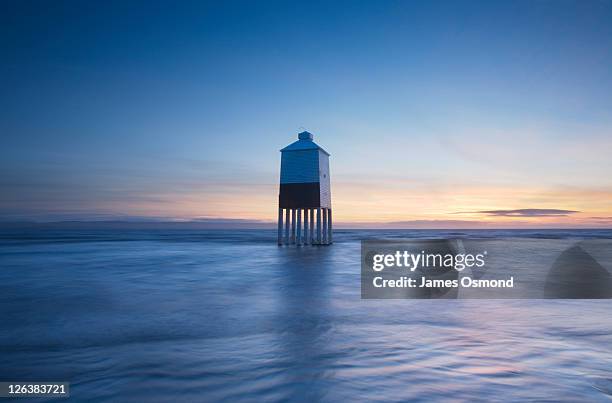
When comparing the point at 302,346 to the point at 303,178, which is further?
the point at 303,178

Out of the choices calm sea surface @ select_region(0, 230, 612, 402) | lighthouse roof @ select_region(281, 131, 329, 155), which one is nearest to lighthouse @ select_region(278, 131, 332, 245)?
lighthouse roof @ select_region(281, 131, 329, 155)

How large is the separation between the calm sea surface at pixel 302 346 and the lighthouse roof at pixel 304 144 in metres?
14.9

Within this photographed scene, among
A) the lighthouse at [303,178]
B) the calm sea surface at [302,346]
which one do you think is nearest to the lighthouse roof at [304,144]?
the lighthouse at [303,178]

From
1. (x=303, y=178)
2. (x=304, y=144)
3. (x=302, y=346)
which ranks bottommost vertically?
(x=302, y=346)

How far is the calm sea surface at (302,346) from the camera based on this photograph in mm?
3996

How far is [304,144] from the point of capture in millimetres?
24938

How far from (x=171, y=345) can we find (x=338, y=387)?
2918 mm

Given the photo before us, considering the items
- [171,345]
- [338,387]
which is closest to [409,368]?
[338,387]

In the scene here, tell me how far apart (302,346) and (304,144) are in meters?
20.2

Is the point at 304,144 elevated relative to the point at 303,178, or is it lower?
elevated

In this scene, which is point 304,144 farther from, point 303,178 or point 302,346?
point 302,346

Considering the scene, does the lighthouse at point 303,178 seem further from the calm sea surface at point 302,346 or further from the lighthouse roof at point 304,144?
the calm sea surface at point 302,346

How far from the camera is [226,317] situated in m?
7.79

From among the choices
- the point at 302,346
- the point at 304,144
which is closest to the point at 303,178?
the point at 304,144
